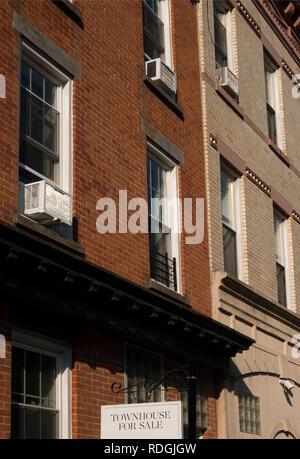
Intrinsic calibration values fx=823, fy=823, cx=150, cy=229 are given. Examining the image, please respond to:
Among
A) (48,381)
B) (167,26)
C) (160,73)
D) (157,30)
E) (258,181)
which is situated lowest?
(48,381)

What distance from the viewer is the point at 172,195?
14.2 meters

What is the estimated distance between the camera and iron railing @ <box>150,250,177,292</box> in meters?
13.2

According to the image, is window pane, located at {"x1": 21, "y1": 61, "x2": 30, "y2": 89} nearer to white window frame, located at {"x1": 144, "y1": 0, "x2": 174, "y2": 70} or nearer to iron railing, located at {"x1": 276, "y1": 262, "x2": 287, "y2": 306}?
white window frame, located at {"x1": 144, "y1": 0, "x2": 174, "y2": 70}

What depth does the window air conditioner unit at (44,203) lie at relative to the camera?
33.0 ft

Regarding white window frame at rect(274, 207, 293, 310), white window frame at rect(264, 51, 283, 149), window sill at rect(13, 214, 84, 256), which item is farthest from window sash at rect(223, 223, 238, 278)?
window sill at rect(13, 214, 84, 256)

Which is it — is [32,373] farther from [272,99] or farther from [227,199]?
[272,99]

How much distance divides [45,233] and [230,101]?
7976 millimetres

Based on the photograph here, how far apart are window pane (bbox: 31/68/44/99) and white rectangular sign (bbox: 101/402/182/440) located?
4436mm

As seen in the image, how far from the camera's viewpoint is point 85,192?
37.0ft

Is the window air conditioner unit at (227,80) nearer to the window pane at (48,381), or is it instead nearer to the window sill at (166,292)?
the window sill at (166,292)

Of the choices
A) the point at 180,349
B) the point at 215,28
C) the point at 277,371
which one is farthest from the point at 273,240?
the point at 180,349

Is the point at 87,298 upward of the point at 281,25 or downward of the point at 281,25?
downward

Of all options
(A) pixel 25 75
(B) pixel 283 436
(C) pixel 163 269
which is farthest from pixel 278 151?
(A) pixel 25 75

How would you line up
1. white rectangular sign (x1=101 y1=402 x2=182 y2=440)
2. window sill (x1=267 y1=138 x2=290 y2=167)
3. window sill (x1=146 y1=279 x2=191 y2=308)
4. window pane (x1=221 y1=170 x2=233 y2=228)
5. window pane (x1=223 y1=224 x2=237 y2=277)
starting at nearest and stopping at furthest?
white rectangular sign (x1=101 y1=402 x2=182 y2=440), window sill (x1=146 y1=279 x2=191 y2=308), window pane (x1=223 y1=224 x2=237 y2=277), window pane (x1=221 y1=170 x2=233 y2=228), window sill (x1=267 y1=138 x2=290 y2=167)
